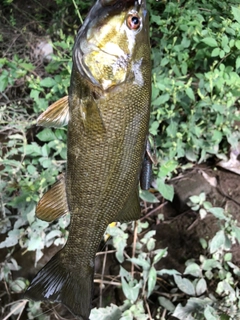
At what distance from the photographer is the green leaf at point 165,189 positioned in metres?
2.09

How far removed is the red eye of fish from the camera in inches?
36.8

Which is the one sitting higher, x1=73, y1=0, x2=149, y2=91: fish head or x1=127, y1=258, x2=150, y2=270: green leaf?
x1=73, y1=0, x2=149, y2=91: fish head

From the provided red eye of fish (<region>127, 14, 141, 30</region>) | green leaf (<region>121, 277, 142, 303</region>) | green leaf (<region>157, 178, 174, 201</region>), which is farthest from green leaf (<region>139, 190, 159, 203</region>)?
red eye of fish (<region>127, 14, 141, 30</region>)

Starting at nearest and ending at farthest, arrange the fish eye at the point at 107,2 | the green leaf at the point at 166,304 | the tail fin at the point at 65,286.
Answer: the fish eye at the point at 107,2 < the tail fin at the point at 65,286 < the green leaf at the point at 166,304

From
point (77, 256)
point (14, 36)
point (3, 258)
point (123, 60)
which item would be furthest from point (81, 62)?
point (14, 36)

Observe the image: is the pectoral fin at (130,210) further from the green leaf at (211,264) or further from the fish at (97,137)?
the green leaf at (211,264)

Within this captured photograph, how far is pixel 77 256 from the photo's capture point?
1.19 meters

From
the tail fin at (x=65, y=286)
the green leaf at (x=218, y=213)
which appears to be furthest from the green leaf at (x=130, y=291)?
the tail fin at (x=65, y=286)

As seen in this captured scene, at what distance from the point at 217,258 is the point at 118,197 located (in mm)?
1069

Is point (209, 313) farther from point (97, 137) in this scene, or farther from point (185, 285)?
point (97, 137)

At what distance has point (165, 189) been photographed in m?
2.11

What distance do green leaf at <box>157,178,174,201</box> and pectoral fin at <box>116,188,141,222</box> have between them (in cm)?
96

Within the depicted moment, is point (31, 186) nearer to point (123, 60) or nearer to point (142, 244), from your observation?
point (142, 244)

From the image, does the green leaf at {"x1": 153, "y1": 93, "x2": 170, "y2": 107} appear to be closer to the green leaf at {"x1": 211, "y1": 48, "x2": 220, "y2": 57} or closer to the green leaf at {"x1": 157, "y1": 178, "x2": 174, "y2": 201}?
the green leaf at {"x1": 211, "y1": 48, "x2": 220, "y2": 57}
